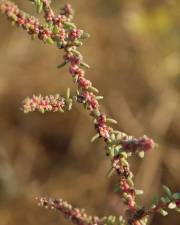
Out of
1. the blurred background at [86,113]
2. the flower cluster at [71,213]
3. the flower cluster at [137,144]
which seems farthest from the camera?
the blurred background at [86,113]

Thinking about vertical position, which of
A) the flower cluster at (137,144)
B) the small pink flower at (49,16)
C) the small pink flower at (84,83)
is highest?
the small pink flower at (49,16)

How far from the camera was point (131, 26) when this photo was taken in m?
4.36

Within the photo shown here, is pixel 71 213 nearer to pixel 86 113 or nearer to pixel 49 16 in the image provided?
pixel 49 16

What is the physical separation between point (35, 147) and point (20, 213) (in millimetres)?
613

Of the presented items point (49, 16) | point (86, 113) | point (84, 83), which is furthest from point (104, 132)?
point (86, 113)

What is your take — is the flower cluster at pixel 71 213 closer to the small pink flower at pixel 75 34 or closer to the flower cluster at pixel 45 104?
the flower cluster at pixel 45 104

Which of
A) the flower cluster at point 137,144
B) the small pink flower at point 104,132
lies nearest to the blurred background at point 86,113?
the small pink flower at point 104,132

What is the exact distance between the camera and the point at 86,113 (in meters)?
4.59

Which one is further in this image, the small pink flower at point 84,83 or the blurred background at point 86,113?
the blurred background at point 86,113

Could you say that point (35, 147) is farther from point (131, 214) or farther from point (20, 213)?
point (131, 214)

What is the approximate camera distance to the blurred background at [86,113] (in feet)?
14.0

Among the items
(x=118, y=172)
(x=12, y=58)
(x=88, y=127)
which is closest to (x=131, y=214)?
(x=118, y=172)

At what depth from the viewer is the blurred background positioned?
4.28m

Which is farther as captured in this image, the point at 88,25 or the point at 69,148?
the point at 88,25
